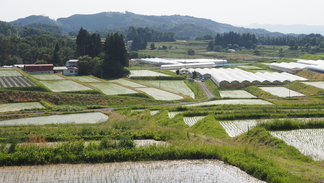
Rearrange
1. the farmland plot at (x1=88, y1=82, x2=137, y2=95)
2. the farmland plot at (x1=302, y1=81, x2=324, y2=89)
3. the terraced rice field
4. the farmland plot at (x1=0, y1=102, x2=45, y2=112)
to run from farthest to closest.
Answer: the farmland plot at (x1=302, y1=81, x2=324, y2=89)
the farmland plot at (x1=88, y1=82, x2=137, y2=95)
the terraced rice field
the farmland plot at (x1=0, y1=102, x2=45, y2=112)

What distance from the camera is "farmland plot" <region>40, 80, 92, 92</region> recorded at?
132ft

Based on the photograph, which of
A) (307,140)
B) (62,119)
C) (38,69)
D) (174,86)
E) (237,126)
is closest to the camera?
(307,140)

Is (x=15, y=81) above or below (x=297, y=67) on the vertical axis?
below

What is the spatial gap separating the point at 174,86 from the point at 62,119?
25.5 meters

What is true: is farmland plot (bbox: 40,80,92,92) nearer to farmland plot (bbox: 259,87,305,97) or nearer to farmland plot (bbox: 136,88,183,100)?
farmland plot (bbox: 136,88,183,100)

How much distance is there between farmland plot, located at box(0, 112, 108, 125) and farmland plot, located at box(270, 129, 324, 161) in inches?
537

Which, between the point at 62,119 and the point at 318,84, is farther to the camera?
the point at 318,84

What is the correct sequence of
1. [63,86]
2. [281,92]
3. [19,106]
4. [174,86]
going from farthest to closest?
[174,86]
[281,92]
[63,86]
[19,106]

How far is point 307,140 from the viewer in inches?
672

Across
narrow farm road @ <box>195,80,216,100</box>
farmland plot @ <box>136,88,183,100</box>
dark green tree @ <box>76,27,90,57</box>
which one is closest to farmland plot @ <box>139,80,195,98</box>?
narrow farm road @ <box>195,80,216,100</box>

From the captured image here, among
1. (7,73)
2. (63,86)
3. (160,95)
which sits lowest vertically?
(160,95)

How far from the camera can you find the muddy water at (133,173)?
11.7 meters

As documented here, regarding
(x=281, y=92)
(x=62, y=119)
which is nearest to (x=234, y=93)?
(x=281, y=92)

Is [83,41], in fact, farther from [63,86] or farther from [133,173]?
[133,173]
